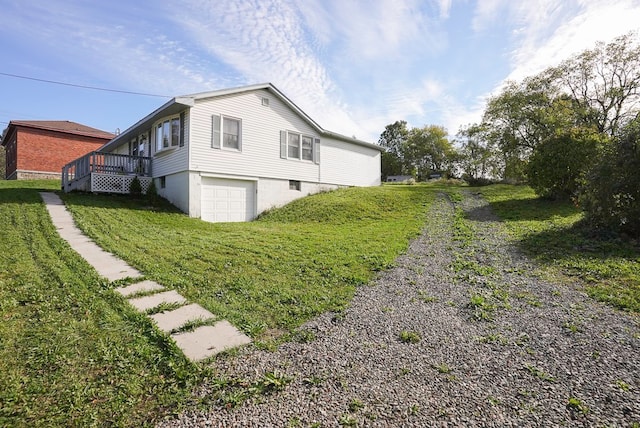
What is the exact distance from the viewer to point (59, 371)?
9.35 feet

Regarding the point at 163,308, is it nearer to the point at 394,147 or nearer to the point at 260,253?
the point at 260,253

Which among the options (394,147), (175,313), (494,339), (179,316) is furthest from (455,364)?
(394,147)

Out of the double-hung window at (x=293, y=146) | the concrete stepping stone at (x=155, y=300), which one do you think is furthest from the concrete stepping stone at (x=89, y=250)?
the double-hung window at (x=293, y=146)

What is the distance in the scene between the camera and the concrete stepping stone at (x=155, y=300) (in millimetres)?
4305

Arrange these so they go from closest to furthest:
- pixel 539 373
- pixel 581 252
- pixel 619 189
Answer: pixel 539 373 < pixel 581 252 < pixel 619 189

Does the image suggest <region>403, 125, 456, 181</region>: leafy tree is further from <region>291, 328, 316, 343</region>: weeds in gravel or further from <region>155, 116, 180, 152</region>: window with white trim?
<region>291, 328, 316, 343</region>: weeds in gravel

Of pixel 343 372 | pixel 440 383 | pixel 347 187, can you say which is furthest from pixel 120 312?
pixel 347 187

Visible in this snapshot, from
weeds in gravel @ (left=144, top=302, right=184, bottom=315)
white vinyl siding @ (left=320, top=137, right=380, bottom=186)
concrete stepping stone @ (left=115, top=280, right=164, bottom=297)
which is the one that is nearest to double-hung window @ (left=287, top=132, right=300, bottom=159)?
white vinyl siding @ (left=320, top=137, right=380, bottom=186)

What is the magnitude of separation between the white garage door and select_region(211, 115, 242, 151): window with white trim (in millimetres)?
1421

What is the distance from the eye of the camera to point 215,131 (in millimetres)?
12922

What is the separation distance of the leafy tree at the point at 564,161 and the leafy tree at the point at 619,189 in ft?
11.2

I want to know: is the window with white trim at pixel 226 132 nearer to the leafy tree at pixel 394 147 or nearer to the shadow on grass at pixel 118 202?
the shadow on grass at pixel 118 202

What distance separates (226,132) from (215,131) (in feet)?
1.76

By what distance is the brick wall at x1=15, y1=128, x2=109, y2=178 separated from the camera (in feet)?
74.1
